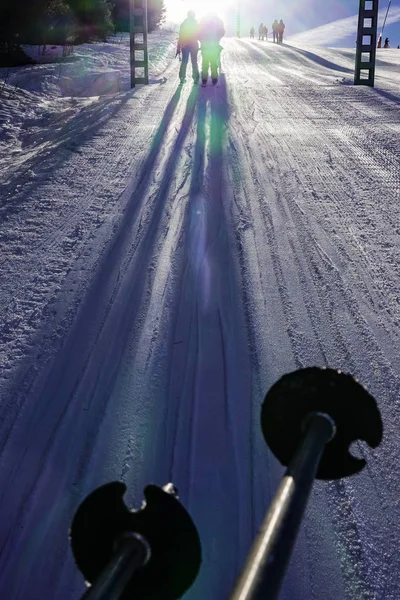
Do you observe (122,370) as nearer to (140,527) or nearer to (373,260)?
(140,527)

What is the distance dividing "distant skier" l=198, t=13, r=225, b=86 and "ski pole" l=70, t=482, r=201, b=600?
564 inches

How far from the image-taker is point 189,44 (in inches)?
611

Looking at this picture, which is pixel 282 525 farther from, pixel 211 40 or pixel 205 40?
pixel 205 40

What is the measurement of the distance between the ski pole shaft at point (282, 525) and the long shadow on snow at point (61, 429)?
1279 mm

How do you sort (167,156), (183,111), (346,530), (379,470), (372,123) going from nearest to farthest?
(346,530) < (379,470) < (167,156) < (372,123) < (183,111)

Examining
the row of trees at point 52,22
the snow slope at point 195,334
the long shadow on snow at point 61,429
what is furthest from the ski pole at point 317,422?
the row of trees at point 52,22

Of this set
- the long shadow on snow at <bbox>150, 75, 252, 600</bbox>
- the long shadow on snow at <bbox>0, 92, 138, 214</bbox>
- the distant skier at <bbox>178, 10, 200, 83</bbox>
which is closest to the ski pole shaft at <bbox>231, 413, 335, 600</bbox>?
the long shadow on snow at <bbox>150, 75, 252, 600</bbox>

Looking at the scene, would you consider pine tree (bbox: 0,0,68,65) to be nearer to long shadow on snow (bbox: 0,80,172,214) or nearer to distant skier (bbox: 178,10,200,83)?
distant skier (bbox: 178,10,200,83)

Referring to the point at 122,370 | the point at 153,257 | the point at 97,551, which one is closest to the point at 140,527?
the point at 97,551

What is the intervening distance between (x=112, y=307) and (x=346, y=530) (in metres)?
2.21

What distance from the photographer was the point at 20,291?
4.14 m

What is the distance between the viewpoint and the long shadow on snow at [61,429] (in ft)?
7.43

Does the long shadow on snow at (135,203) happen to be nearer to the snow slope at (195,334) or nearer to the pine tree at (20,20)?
the snow slope at (195,334)

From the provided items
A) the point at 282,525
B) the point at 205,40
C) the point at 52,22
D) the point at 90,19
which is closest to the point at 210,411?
the point at 282,525
